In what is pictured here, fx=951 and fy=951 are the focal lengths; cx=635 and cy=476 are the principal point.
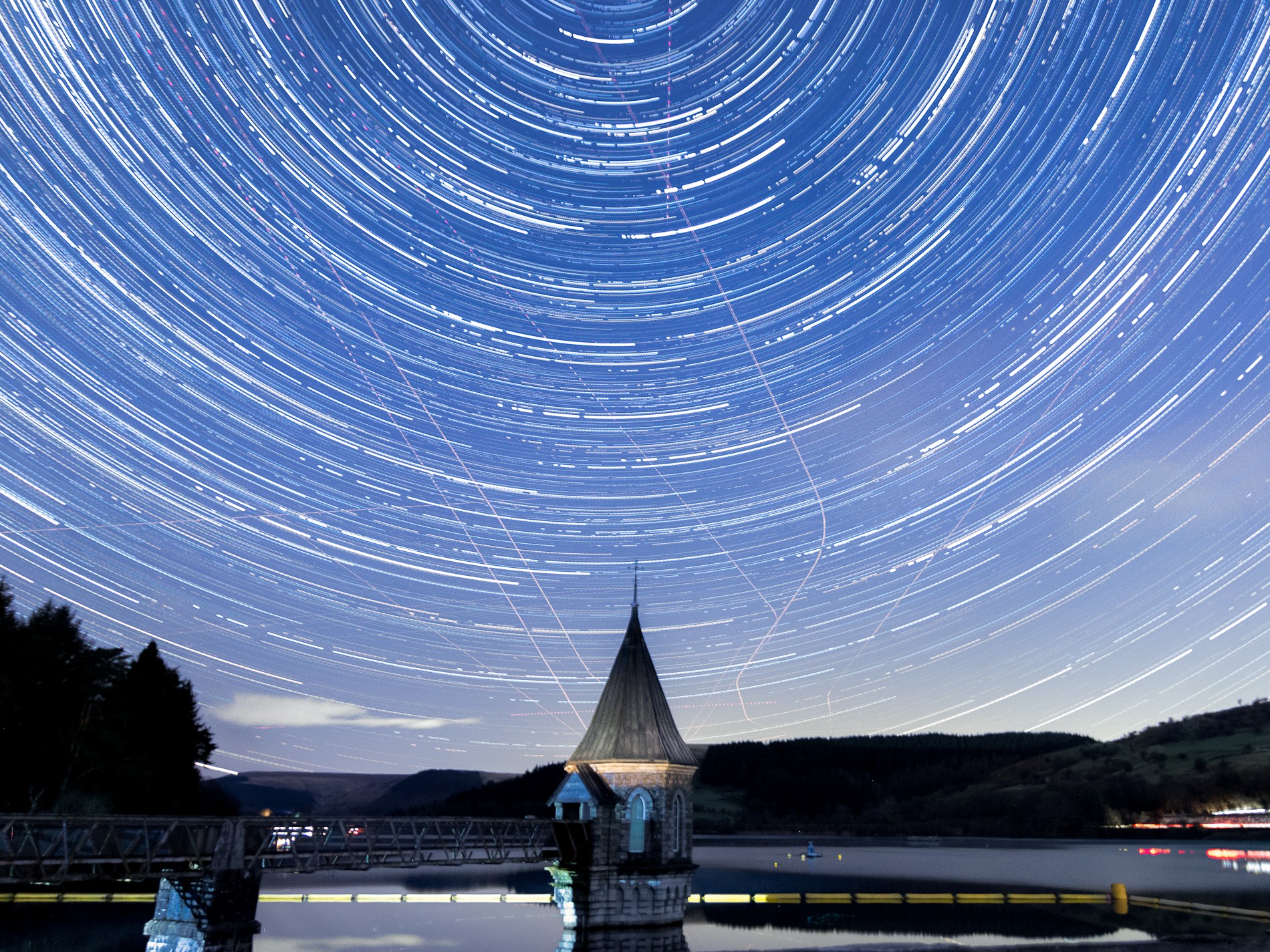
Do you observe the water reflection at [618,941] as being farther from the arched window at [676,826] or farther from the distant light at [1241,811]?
the distant light at [1241,811]

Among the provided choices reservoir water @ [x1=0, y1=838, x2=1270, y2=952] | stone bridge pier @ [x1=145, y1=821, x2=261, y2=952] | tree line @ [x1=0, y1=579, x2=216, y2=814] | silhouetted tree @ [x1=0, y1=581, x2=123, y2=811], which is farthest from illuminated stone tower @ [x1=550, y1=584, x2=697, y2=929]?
silhouetted tree @ [x1=0, y1=581, x2=123, y2=811]

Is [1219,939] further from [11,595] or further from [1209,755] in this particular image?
[1209,755]

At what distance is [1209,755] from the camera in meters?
181

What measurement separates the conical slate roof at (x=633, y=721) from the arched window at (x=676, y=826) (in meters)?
1.80

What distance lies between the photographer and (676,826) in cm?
4322

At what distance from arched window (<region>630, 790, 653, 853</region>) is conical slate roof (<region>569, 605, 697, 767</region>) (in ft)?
5.67

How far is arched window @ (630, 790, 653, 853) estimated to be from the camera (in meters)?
41.6

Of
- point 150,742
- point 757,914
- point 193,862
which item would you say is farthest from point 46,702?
point 757,914

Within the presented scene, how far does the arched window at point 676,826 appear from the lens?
42666 millimetres

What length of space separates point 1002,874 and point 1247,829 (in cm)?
7285

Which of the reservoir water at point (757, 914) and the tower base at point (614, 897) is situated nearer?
the tower base at point (614, 897)

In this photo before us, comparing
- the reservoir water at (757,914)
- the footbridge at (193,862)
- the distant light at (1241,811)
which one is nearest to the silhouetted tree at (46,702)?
the reservoir water at (757,914)

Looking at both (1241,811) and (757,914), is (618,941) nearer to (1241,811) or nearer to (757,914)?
(757,914)

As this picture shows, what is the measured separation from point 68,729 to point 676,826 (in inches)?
1667
